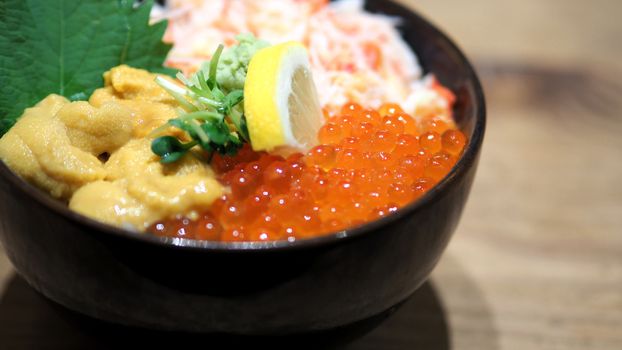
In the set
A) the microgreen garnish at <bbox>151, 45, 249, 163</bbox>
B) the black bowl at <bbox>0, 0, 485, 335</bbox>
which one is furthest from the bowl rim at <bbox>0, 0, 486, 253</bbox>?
the microgreen garnish at <bbox>151, 45, 249, 163</bbox>

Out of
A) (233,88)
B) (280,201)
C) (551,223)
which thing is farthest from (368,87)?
(551,223)

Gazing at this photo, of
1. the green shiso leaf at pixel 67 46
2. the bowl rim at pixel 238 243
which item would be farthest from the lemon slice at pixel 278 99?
the green shiso leaf at pixel 67 46

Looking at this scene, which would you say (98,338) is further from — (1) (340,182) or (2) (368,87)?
(2) (368,87)

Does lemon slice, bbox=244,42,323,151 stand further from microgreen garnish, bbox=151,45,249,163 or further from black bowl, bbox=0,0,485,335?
black bowl, bbox=0,0,485,335

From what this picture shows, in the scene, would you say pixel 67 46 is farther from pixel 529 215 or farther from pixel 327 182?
pixel 529 215

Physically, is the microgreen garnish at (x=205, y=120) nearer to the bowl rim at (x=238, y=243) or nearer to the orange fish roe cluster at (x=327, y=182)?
the orange fish roe cluster at (x=327, y=182)

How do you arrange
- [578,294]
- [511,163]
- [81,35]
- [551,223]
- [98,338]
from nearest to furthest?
1. [98,338]
2. [81,35]
3. [578,294]
4. [551,223]
5. [511,163]

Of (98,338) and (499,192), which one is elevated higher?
(98,338)
